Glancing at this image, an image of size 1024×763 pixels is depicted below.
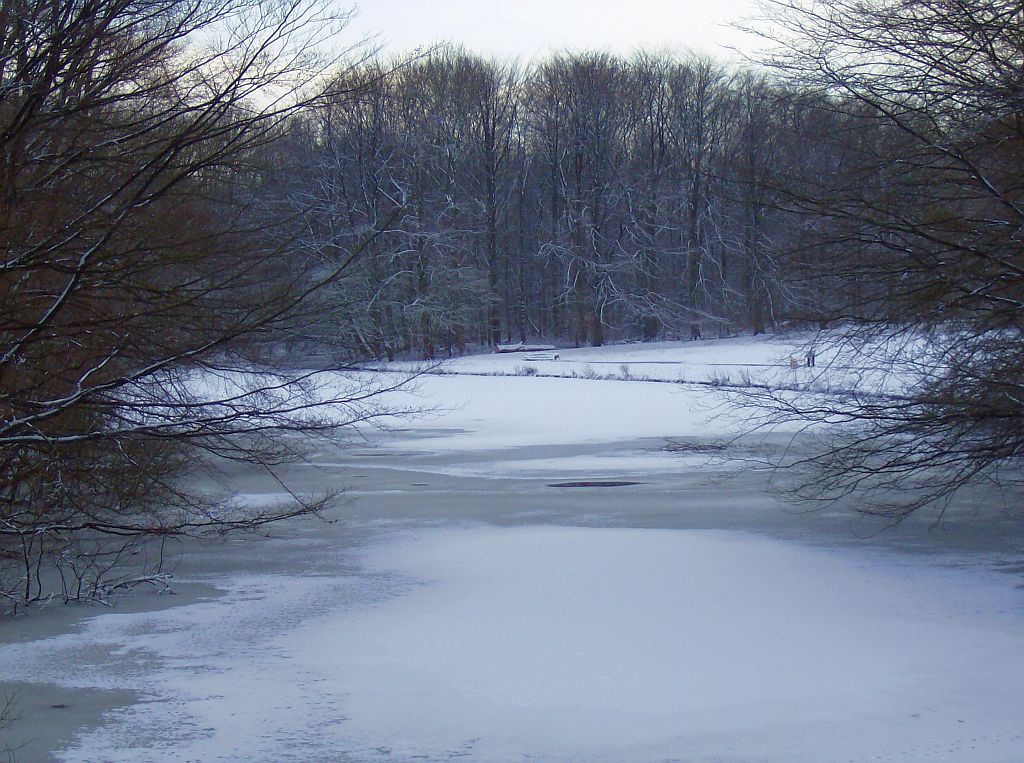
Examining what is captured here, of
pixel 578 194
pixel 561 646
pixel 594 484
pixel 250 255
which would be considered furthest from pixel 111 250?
pixel 578 194

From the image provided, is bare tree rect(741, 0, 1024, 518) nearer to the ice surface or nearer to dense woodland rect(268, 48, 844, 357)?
the ice surface

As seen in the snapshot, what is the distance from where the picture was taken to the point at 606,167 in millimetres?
58250

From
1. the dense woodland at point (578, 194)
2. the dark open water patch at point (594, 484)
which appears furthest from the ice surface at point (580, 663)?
the dense woodland at point (578, 194)

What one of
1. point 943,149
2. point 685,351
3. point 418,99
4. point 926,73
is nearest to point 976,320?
point 943,149

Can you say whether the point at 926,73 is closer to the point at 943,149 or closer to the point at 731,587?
the point at 943,149

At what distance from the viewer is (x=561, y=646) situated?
27.0 feet

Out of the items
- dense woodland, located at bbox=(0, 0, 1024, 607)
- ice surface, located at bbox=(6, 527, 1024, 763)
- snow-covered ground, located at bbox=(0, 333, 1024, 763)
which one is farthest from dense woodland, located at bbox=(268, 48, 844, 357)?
ice surface, located at bbox=(6, 527, 1024, 763)

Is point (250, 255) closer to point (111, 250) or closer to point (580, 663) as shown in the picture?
point (111, 250)

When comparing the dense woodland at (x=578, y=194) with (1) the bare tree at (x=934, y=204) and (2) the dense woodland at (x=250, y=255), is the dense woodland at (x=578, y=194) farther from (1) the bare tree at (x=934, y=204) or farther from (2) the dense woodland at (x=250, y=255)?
(1) the bare tree at (x=934, y=204)

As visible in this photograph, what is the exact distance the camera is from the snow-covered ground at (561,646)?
6.42 m

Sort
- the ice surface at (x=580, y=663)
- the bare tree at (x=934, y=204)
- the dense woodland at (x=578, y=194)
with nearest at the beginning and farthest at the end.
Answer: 1. the ice surface at (x=580, y=663)
2. the bare tree at (x=934, y=204)
3. the dense woodland at (x=578, y=194)

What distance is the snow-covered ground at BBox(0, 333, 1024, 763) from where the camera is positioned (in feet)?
21.1

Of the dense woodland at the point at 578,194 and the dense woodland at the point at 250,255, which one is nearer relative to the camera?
the dense woodland at the point at 250,255

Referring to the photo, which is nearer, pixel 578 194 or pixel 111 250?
pixel 111 250
